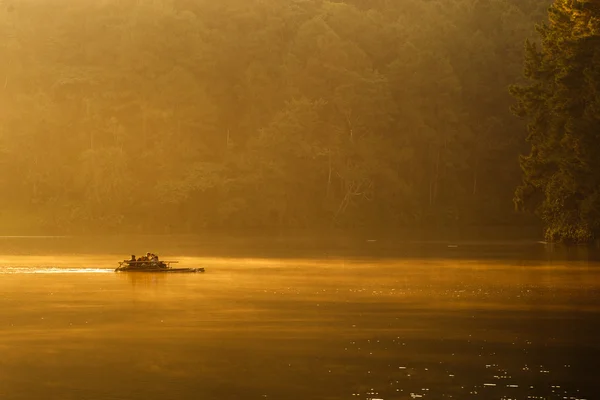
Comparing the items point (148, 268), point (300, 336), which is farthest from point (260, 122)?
point (300, 336)

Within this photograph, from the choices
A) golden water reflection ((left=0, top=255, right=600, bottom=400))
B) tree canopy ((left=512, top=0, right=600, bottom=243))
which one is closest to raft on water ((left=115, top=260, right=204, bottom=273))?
golden water reflection ((left=0, top=255, right=600, bottom=400))

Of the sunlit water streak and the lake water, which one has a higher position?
the sunlit water streak

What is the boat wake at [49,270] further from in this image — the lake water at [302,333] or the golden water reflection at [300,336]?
the golden water reflection at [300,336]

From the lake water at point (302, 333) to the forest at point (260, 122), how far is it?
54.8m

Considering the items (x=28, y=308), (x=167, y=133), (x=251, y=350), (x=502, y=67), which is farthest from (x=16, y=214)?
(x=251, y=350)

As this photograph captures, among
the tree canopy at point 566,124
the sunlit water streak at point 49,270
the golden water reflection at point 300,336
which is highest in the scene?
the tree canopy at point 566,124

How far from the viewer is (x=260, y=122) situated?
339 ft

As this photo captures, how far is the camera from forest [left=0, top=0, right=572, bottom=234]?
9812 centimetres

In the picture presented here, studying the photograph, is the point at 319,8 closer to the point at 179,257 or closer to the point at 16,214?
the point at 16,214

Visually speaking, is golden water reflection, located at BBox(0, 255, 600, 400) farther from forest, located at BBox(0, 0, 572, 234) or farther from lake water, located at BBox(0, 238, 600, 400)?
forest, located at BBox(0, 0, 572, 234)

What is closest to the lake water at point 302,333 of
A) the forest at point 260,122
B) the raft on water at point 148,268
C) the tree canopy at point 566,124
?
the raft on water at point 148,268

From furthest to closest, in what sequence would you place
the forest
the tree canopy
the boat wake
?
the forest
the tree canopy
the boat wake

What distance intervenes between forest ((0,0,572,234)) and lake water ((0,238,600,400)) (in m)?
54.8

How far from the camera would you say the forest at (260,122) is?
98.1 meters
